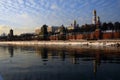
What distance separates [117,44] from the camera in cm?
7788

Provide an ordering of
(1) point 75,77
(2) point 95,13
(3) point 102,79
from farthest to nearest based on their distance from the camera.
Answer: (2) point 95,13 → (1) point 75,77 → (3) point 102,79

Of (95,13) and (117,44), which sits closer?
(117,44)

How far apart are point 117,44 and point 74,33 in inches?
3700

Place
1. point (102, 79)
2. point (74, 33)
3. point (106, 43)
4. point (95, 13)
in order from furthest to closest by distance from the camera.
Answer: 1. point (74, 33)
2. point (95, 13)
3. point (106, 43)
4. point (102, 79)

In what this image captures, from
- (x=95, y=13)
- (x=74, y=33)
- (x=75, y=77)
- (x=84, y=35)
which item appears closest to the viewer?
(x=75, y=77)

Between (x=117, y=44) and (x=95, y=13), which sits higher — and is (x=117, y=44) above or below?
below

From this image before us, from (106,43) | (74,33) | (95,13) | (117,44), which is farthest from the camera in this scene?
(74,33)

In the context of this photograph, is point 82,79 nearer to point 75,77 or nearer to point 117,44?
point 75,77

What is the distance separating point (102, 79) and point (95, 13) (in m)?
126

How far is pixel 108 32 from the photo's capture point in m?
127

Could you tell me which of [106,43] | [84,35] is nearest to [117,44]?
[106,43]

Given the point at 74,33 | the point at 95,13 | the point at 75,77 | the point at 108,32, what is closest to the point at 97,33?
the point at 108,32

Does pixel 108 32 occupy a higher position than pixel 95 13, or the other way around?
pixel 95 13

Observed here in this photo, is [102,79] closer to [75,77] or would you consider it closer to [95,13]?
[75,77]
